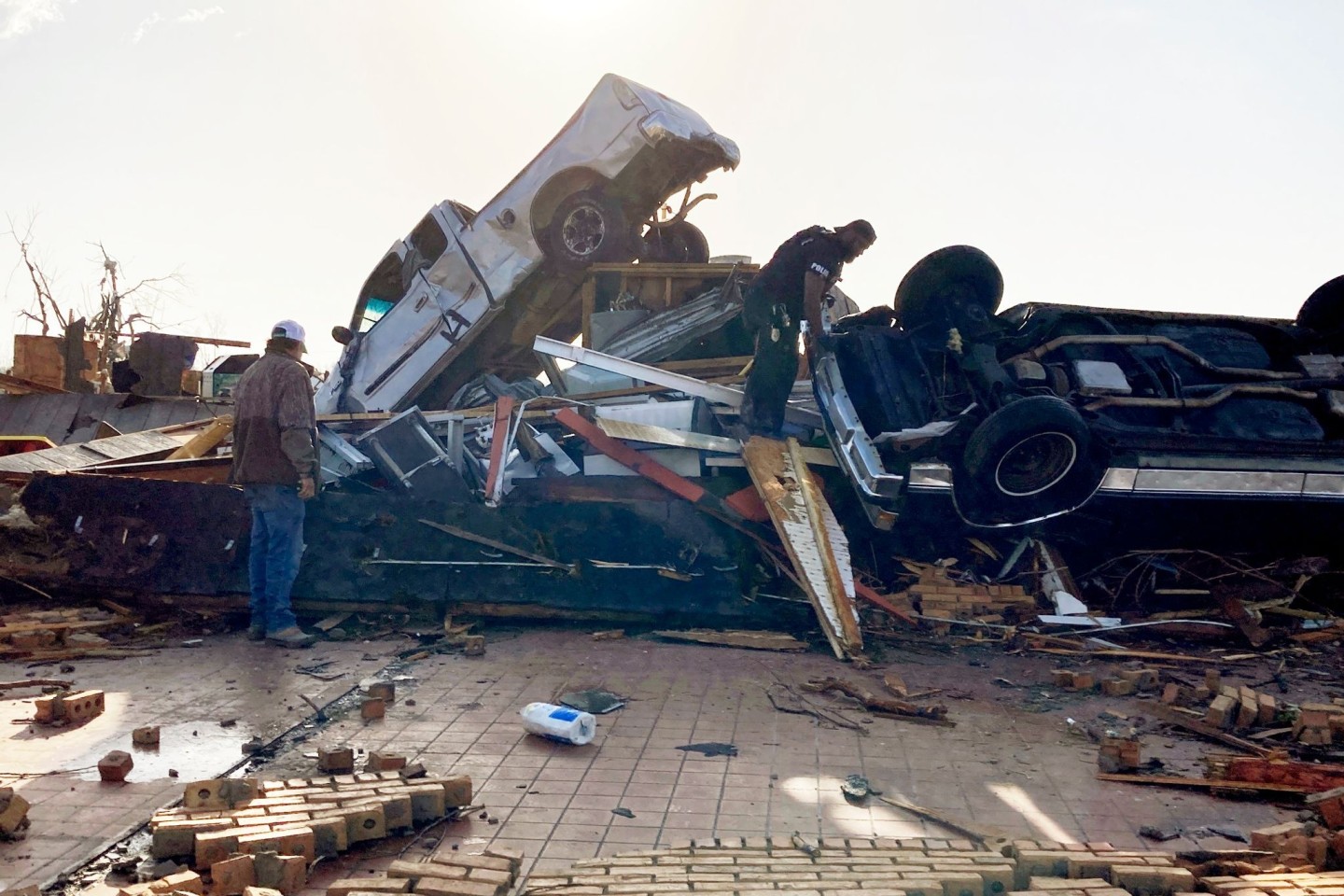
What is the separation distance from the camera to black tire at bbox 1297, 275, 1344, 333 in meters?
8.83

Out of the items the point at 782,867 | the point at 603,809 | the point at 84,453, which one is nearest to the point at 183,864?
the point at 603,809

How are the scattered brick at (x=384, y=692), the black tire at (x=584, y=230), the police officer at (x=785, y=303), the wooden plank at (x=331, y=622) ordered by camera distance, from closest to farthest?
the scattered brick at (x=384, y=692) < the wooden plank at (x=331, y=622) < the police officer at (x=785, y=303) < the black tire at (x=584, y=230)

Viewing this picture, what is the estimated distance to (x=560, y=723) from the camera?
4.78 meters

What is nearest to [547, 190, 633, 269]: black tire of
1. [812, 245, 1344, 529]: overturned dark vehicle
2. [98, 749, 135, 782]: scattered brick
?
[812, 245, 1344, 529]: overturned dark vehicle

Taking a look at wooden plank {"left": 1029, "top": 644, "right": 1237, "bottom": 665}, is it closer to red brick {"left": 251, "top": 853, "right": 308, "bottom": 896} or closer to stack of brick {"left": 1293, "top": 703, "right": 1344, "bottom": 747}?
stack of brick {"left": 1293, "top": 703, "right": 1344, "bottom": 747}

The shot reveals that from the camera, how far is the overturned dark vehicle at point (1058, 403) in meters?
7.27

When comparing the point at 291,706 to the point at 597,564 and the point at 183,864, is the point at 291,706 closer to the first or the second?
the point at 183,864

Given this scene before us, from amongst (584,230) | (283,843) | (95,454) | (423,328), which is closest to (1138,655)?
(283,843)

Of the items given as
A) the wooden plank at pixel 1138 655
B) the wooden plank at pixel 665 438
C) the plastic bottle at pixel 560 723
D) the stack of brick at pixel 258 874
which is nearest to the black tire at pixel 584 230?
the wooden plank at pixel 665 438

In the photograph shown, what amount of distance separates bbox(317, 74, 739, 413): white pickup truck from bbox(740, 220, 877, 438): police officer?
130 inches

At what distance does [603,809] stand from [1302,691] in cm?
467

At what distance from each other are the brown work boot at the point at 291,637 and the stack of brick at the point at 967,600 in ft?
13.9

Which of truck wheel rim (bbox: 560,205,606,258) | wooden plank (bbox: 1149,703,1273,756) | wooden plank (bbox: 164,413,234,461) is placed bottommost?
wooden plank (bbox: 1149,703,1273,756)

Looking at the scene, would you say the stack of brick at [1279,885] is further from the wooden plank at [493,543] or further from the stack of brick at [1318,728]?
the wooden plank at [493,543]
